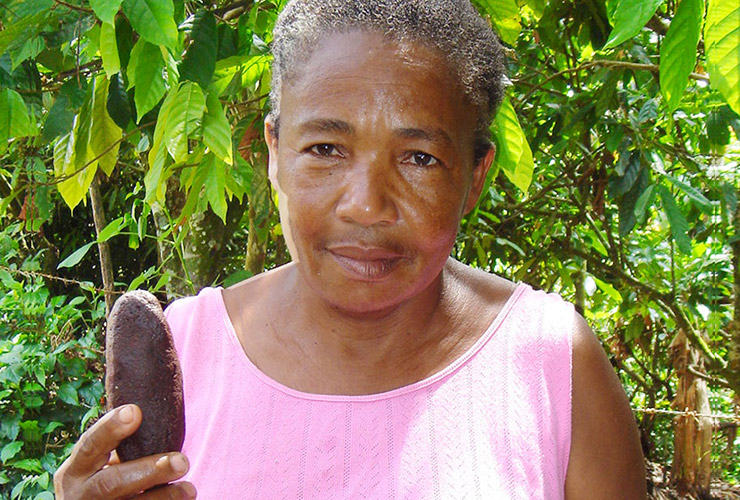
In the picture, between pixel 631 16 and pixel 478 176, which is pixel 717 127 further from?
pixel 631 16

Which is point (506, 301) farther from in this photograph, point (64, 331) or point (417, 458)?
point (64, 331)

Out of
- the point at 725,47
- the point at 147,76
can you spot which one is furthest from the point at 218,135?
the point at 725,47

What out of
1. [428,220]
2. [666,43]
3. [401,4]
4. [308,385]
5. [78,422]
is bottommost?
[78,422]

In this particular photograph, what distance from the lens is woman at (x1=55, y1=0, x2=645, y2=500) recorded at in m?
1.28

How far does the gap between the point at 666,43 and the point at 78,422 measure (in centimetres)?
349

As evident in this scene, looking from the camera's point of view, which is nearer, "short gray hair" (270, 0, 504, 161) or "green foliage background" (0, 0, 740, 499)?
"short gray hair" (270, 0, 504, 161)

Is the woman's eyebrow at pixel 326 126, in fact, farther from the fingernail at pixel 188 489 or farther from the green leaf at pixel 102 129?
the green leaf at pixel 102 129

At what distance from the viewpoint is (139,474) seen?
109 centimetres

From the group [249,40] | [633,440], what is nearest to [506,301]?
[633,440]

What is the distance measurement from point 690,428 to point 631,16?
3.70m

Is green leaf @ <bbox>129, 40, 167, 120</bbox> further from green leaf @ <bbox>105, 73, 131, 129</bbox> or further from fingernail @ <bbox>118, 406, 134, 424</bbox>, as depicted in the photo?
fingernail @ <bbox>118, 406, 134, 424</bbox>

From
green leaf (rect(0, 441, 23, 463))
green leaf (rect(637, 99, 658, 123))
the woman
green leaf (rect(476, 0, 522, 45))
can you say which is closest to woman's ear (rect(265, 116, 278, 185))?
the woman

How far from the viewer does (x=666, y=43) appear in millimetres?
1142

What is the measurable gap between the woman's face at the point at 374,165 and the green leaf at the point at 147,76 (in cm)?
39
